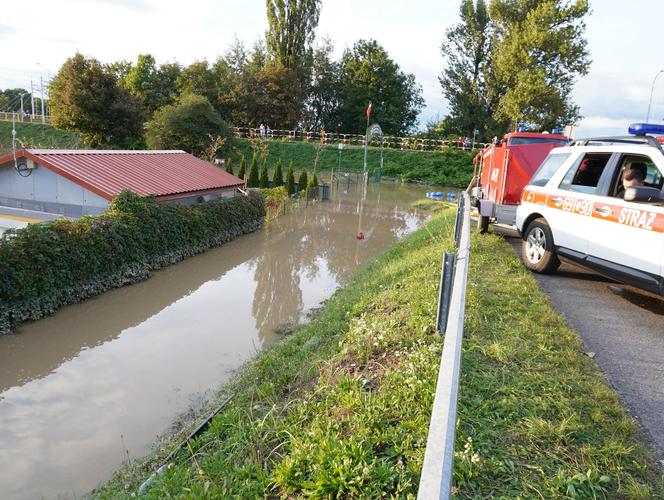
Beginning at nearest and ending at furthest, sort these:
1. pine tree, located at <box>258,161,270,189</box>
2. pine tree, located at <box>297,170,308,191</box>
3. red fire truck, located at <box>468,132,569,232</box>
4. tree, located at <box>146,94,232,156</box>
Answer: red fire truck, located at <box>468,132,569,232</box> → pine tree, located at <box>258,161,270,189</box> → pine tree, located at <box>297,170,308,191</box> → tree, located at <box>146,94,232,156</box>

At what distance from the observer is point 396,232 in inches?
867

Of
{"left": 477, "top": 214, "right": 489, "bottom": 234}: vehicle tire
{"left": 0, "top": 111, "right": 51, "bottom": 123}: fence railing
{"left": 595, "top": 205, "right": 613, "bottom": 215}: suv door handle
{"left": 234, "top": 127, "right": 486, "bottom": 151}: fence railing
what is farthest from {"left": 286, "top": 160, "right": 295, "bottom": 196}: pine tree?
{"left": 0, "top": 111, "right": 51, "bottom": 123}: fence railing

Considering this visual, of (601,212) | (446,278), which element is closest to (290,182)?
(601,212)

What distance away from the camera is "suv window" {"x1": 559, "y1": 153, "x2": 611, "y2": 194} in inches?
277

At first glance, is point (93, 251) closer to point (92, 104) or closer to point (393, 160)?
point (92, 104)

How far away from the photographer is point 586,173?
7270 millimetres

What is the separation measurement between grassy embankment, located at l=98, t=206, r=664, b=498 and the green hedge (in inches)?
227

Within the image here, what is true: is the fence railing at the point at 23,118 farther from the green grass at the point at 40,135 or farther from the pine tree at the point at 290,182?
the pine tree at the point at 290,182

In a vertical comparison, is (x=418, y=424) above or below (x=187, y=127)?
below

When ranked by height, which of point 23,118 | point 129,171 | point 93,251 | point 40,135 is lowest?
point 93,251

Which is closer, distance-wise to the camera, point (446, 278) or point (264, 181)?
point (446, 278)

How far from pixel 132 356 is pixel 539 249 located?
22.9 ft

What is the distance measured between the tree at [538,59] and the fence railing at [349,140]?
16.3ft

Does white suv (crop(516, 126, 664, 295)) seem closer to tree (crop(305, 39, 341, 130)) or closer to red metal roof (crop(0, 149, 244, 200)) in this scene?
red metal roof (crop(0, 149, 244, 200))
